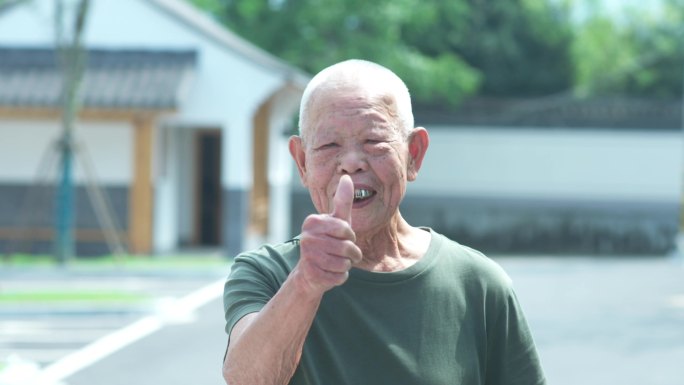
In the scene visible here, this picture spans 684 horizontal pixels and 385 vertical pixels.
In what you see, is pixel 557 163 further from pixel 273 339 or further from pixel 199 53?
pixel 273 339

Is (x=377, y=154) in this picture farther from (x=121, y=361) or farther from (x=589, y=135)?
(x=589, y=135)

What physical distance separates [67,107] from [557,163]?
1350cm

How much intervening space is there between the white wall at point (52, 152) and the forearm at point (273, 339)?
1917 cm

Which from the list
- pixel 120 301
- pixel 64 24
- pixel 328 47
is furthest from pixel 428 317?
pixel 328 47

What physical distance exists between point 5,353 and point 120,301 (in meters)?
3.41

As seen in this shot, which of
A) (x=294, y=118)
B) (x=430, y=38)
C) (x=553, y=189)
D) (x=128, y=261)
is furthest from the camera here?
(x=430, y=38)

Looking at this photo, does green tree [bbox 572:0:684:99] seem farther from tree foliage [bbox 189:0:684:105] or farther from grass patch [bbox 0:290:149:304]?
grass patch [bbox 0:290:149:304]

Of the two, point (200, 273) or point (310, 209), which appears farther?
point (310, 209)

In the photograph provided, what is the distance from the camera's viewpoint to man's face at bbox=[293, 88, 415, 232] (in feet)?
7.57

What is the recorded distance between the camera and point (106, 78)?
A: 20609 millimetres

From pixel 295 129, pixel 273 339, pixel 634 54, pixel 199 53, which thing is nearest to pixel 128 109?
pixel 199 53

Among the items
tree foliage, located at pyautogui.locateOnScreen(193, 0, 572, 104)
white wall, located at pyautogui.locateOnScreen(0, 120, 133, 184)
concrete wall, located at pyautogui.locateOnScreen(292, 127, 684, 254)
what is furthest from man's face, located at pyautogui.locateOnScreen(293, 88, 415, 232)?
concrete wall, located at pyautogui.locateOnScreen(292, 127, 684, 254)

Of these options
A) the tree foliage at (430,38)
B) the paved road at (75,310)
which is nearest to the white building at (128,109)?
the paved road at (75,310)

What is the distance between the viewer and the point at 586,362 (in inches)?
451
